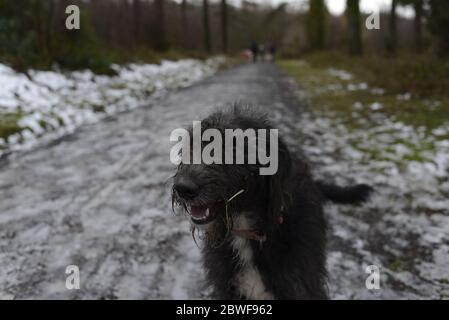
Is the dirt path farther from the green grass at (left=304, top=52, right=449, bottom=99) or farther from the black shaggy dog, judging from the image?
the green grass at (left=304, top=52, right=449, bottom=99)

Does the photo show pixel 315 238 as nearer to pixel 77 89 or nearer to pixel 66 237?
pixel 66 237

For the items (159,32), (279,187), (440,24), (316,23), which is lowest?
(279,187)

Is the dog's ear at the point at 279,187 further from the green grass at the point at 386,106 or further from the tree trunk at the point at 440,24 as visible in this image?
the tree trunk at the point at 440,24

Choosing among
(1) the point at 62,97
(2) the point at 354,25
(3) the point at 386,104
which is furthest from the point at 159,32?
(3) the point at 386,104

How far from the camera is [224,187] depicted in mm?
2047

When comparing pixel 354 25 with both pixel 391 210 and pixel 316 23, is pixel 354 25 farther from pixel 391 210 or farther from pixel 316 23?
pixel 391 210

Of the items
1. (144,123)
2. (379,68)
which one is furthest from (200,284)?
(379,68)

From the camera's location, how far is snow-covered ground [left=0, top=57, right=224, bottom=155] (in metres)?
6.70

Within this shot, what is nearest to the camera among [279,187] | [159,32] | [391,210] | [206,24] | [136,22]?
[279,187]

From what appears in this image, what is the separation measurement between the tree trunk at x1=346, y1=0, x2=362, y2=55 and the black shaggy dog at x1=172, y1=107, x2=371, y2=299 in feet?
52.5

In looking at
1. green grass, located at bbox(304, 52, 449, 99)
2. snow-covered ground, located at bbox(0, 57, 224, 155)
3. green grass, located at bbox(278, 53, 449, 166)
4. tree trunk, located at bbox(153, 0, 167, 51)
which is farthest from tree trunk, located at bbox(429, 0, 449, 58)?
tree trunk, located at bbox(153, 0, 167, 51)

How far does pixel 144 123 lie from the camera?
302 inches

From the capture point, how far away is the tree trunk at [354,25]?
16406mm

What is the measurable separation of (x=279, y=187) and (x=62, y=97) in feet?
25.9
